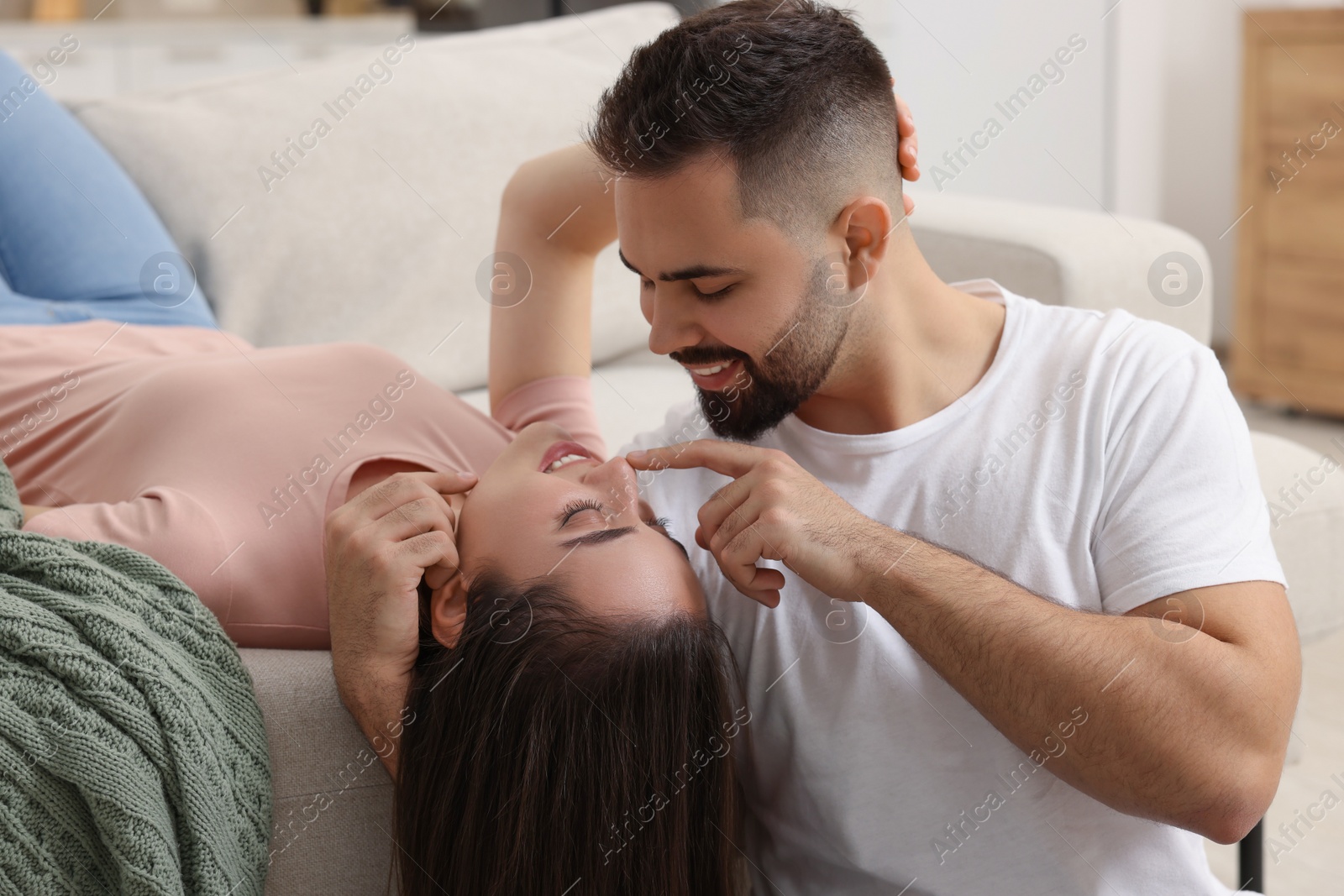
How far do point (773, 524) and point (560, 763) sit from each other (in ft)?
0.76

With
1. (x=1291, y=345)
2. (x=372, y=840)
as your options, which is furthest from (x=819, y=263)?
(x=1291, y=345)

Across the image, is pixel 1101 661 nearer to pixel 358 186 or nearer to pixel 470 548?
pixel 470 548

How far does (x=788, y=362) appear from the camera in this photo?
1.02 m

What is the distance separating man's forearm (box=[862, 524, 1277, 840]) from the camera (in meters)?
0.82

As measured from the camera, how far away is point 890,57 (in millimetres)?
3746

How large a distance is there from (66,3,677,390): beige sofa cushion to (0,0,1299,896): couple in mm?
506

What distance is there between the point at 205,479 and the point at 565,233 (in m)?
0.46

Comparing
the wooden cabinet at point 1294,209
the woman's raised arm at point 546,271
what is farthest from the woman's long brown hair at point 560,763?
the wooden cabinet at point 1294,209

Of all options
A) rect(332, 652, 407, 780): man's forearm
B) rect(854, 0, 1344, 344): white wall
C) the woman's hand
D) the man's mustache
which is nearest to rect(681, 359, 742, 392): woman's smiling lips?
the man's mustache

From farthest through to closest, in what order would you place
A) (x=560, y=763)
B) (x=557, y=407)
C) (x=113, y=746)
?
(x=557, y=407) → (x=560, y=763) → (x=113, y=746)

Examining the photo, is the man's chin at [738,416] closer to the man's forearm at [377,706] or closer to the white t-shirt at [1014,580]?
the white t-shirt at [1014,580]

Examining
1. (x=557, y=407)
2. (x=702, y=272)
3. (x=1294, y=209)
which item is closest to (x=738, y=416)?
(x=702, y=272)

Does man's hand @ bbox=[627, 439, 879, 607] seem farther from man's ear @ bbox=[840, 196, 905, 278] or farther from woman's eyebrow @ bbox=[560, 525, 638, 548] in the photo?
man's ear @ bbox=[840, 196, 905, 278]

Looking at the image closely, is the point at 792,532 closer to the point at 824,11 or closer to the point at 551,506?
the point at 551,506
